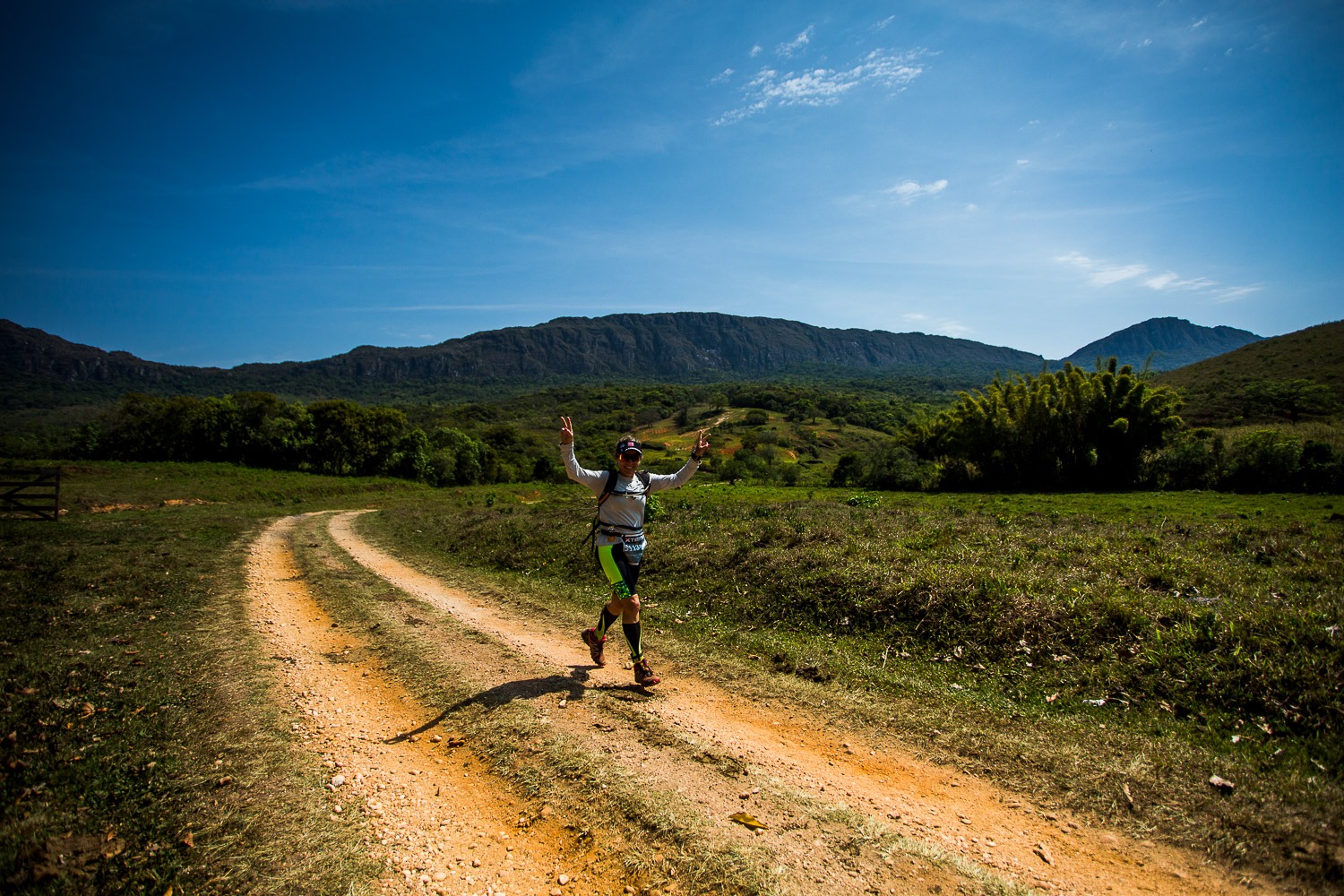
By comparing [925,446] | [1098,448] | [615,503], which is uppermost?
[615,503]

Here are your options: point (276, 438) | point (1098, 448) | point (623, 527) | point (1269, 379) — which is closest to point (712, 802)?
point (623, 527)

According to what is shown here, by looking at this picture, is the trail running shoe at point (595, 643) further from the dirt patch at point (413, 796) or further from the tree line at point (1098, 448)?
the tree line at point (1098, 448)

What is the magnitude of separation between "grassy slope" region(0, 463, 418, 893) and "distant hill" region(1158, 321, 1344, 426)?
271 feet

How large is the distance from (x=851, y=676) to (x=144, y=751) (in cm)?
727

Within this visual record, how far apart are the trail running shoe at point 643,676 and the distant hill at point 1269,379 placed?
78.8 m

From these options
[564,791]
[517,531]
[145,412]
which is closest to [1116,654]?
[564,791]

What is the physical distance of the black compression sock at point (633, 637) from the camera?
684 cm

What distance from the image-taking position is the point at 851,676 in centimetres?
711

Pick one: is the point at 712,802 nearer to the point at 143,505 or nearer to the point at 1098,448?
the point at 143,505

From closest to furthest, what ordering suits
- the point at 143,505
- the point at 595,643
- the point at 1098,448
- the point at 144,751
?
1. the point at 144,751
2. the point at 595,643
3. the point at 143,505
4. the point at 1098,448

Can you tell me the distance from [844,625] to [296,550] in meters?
17.1

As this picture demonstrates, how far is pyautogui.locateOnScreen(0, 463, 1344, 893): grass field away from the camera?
4051 millimetres

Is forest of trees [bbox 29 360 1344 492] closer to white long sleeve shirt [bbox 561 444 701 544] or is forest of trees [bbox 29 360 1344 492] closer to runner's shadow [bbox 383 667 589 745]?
white long sleeve shirt [bbox 561 444 701 544]

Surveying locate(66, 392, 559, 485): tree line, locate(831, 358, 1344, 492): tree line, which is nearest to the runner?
locate(831, 358, 1344, 492): tree line
